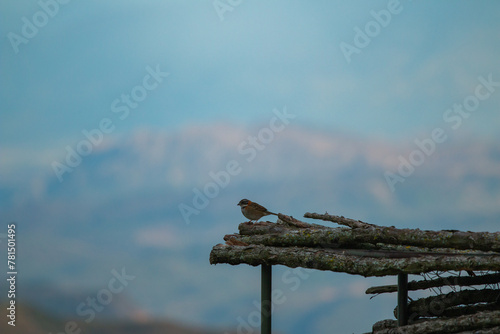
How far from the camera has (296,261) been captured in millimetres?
6910

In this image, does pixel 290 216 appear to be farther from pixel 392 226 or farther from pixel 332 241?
pixel 392 226

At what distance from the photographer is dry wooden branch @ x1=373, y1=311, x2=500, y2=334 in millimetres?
5961

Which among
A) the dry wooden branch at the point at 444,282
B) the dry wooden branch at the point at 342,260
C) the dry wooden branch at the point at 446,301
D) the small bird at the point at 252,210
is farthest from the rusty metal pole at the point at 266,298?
the dry wooden branch at the point at 446,301

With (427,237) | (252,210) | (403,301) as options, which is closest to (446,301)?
(403,301)

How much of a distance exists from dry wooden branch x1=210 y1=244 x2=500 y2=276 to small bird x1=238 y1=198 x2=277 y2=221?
1335 millimetres

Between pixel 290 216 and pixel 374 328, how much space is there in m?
2.65

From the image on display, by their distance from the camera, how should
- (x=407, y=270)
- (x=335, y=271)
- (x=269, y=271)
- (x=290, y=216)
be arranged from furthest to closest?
(x=290, y=216) → (x=269, y=271) → (x=335, y=271) → (x=407, y=270)

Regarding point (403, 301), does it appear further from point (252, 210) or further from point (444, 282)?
point (252, 210)

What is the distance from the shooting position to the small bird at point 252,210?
8.89 meters

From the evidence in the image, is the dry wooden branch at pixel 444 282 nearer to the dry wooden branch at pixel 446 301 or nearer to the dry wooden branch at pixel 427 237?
the dry wooden branch at pixel 446 301

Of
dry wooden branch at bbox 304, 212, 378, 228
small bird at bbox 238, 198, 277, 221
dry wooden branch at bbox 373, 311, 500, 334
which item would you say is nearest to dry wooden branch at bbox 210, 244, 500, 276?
dry wooden branch at bbox 304, 212, 378, 228

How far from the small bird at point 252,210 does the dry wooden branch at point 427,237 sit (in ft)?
6.78

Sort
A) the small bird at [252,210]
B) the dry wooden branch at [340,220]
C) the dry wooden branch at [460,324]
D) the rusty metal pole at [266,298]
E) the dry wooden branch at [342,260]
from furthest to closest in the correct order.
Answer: the small bird at [252,210] → the rusty metal pole at [266,298] → the dry wooden branch at [340,220] → the dry wooden branch at [460,324] → the dry wooden branch at [342,260]

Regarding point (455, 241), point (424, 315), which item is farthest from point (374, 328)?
point (455, 241)
